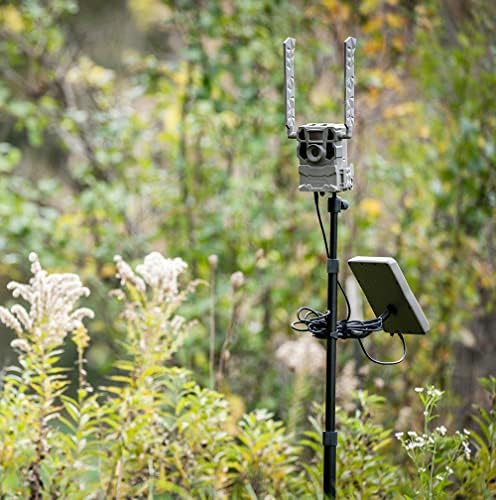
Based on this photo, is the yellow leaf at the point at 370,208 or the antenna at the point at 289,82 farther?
the yellow leaf at the point at 370,208

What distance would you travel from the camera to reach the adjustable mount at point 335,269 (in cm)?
174

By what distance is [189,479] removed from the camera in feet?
6.93

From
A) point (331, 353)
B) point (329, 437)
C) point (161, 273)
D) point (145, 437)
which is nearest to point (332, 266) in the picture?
point (331, 353)

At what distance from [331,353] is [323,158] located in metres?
0.38

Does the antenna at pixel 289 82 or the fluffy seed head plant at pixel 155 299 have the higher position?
the antenna at pixel 289 82

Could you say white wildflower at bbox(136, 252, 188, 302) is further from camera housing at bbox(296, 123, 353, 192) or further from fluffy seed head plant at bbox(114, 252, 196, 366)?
camera housing at bbox(296, 123, 353, 192)

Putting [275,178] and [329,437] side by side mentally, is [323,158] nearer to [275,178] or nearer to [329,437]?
[329,437]

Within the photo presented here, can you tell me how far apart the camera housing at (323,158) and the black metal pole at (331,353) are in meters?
0.04

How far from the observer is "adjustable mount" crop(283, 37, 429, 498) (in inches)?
68.6

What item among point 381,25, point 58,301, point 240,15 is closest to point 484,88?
point 381,25

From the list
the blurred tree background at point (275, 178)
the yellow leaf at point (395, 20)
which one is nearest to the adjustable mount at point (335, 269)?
the blurred tree background at point (275, 178)

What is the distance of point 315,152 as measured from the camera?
177 cm

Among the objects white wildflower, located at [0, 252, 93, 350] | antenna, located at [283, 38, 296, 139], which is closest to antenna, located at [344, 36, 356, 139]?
antenna, located at [283, 38, 296, 139]

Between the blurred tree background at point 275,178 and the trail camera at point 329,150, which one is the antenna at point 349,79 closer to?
the trail camera at point 329,150
